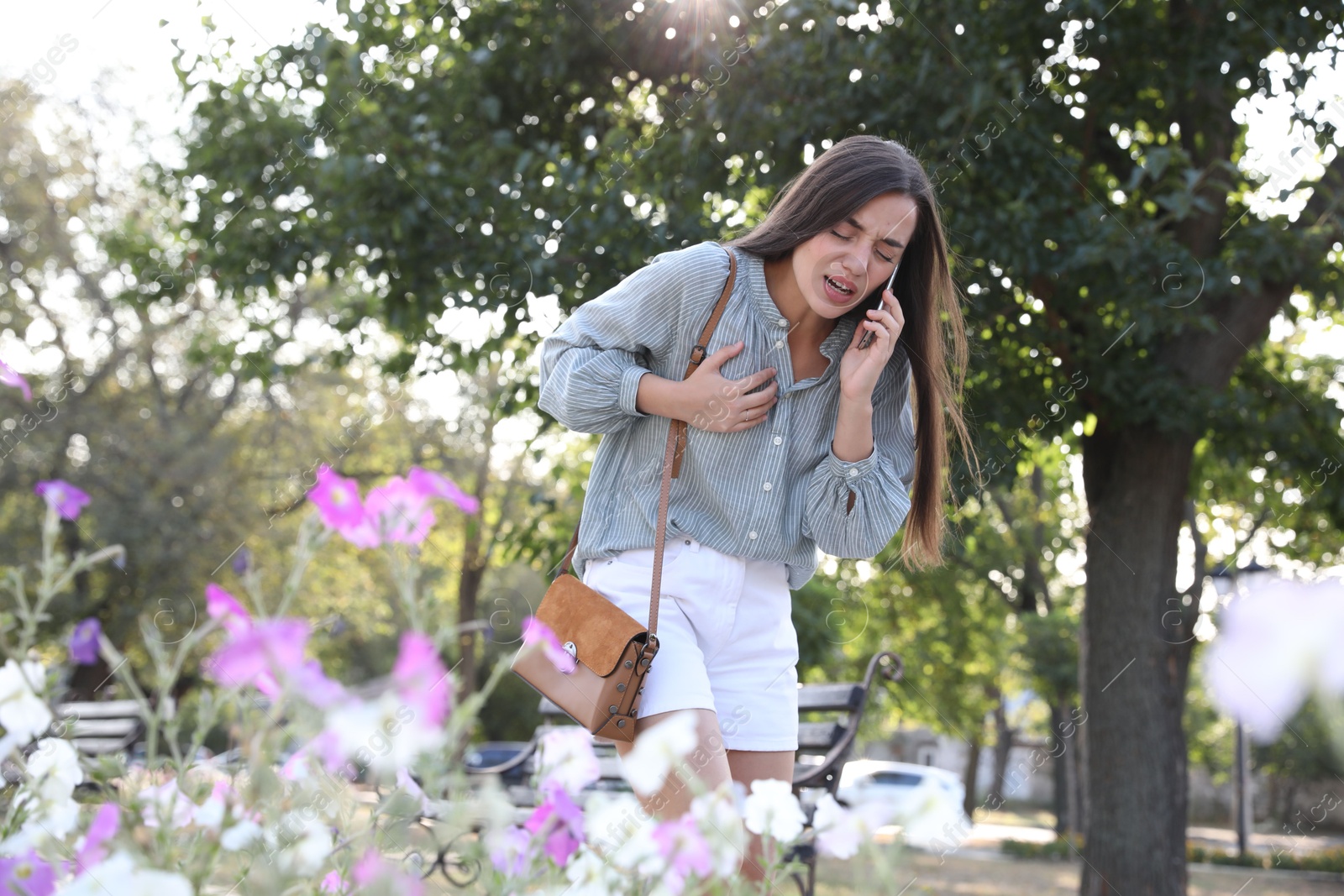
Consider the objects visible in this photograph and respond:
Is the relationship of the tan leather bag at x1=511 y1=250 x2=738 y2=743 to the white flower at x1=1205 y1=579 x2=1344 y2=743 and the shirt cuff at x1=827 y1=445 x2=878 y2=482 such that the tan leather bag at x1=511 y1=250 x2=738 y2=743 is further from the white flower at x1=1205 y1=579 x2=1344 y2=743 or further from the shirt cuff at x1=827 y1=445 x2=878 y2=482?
the white flower at x1=1205 y1=579 x2=1344 y2=743

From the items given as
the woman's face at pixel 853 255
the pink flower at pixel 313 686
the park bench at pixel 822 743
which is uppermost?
the woman's face at pixel 853 255

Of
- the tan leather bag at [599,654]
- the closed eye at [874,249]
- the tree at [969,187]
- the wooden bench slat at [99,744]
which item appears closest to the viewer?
the tan leather bag at [599,654]

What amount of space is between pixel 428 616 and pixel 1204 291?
5453mm

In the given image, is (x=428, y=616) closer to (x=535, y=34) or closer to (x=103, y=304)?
(x=535, y=34)

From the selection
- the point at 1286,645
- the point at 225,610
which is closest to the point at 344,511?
the point at 225,610

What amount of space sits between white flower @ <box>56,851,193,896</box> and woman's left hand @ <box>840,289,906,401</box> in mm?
1482

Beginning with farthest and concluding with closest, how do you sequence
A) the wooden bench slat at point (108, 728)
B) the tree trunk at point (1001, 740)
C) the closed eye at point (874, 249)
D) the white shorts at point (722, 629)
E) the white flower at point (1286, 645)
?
the tree trunk at point (1001, 740) < the wooden bench slat at point (108, 728) < the closed eye at point (874, 249) < the white shorts at point (722, 629) < the white flower at point (1286, 645)

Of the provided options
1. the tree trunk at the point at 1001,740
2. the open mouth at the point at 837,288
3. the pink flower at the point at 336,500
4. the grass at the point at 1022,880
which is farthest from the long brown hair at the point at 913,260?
the tree trunk at the point at 1001,740

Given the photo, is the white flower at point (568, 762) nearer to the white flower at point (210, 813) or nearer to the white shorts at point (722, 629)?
the white flower at point (210, 813)

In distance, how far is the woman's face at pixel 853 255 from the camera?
2043mm

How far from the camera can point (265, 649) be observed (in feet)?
2.41

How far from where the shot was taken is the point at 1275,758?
884cm

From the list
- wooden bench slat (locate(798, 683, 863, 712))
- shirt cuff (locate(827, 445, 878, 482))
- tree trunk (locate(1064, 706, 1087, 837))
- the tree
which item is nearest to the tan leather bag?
shirt cuff (locate(827, 445, 878, 482))

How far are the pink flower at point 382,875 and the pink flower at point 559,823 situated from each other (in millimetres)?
197
